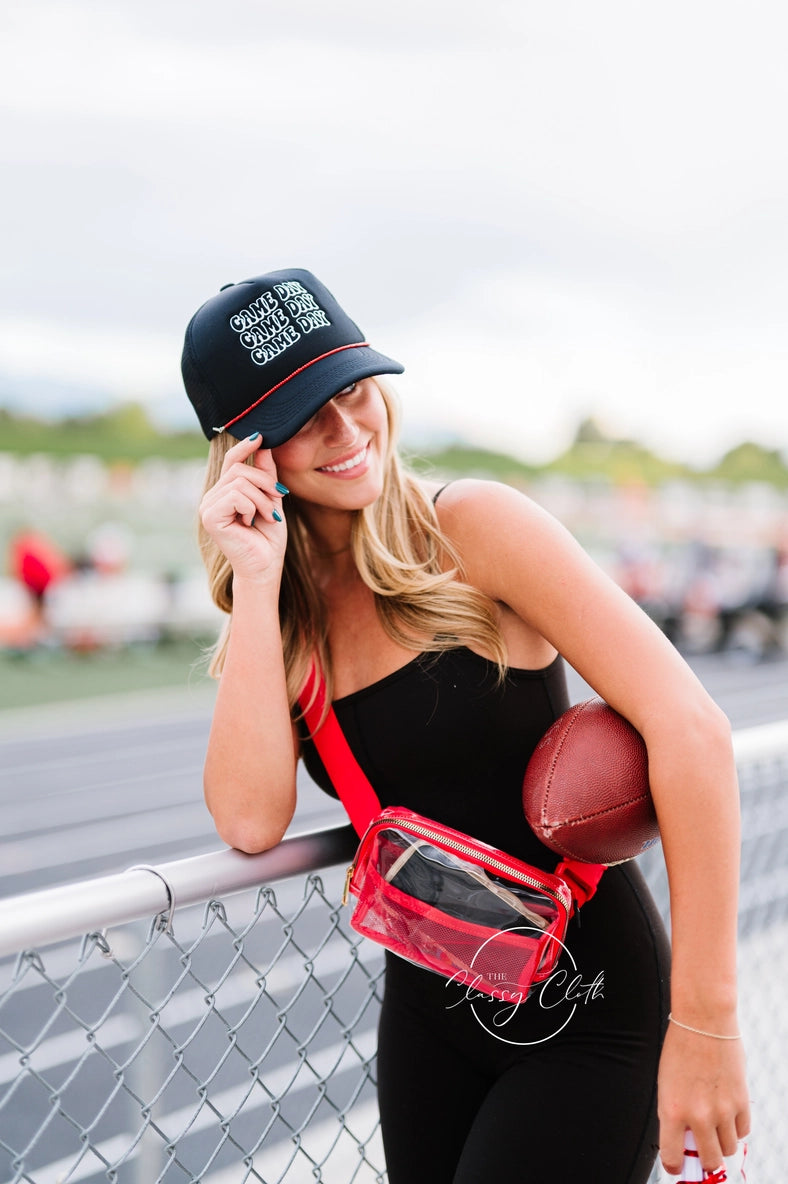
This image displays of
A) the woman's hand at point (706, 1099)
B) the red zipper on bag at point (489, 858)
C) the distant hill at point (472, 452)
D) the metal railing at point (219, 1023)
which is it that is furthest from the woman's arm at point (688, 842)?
the distant hill at point (472, 452)

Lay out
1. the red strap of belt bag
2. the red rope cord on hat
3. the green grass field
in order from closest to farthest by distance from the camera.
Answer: the red strap of belt bag, the red rope cord on hat, the green grass field

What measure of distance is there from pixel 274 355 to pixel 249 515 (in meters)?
0.27

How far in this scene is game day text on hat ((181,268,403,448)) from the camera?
1.76 m

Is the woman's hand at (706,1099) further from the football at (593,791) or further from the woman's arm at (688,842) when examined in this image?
the football at (593,791)

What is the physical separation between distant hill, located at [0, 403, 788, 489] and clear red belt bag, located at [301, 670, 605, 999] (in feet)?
43.2

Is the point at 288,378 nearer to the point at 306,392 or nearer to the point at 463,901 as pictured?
the point at 306,392

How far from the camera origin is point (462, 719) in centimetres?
167

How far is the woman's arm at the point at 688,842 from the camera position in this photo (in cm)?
144

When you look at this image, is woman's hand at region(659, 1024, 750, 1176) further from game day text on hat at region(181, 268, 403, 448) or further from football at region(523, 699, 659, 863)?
game day text on hat at region(181, 268, 403, 448)

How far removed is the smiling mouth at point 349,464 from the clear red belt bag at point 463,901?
22.9 inches

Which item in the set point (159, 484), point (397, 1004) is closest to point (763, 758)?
point (397, 1004)

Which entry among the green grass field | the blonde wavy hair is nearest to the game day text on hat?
the blonde wavy hair

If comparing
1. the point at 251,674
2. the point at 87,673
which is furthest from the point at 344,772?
the point at 87,673

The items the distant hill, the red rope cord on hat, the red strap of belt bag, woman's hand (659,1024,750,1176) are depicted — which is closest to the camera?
woman's hand (659,1024,750,1176)
